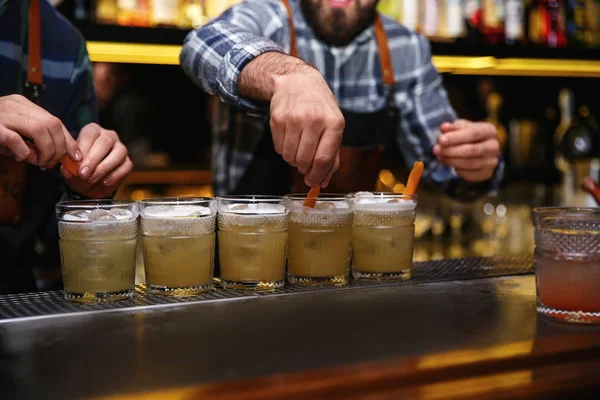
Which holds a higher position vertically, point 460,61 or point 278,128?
point 460,61

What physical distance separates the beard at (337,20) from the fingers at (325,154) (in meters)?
1.09

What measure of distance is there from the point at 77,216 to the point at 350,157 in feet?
3.79

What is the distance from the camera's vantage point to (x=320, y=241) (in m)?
1.40

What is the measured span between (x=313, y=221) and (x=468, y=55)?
1949mm

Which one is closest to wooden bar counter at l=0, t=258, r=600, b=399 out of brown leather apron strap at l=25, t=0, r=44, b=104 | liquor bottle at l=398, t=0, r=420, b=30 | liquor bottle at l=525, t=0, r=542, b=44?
brown leather apron strap at l=25, t=0, r=44, b=104

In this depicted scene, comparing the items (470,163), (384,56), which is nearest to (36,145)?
(470,163)

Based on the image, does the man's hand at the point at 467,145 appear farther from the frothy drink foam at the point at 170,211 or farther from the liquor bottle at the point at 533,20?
the liquor bottle at the point at 533,20

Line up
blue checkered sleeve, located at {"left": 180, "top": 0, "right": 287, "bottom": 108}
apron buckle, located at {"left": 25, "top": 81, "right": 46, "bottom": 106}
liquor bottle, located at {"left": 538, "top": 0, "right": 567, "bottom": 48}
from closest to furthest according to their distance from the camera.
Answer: blue checkered sleeve, located at {"left": 180, "top": 0, "right": 287, "bottom": 108} → apron buckle, located at {"left": 25, "top": 81, "right": 46, "bottom": 106} → liquor bottle, located at {"left": 538, "top": 0, "right": 567, "bottom": 48}

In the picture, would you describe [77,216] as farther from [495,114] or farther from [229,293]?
[495,114]

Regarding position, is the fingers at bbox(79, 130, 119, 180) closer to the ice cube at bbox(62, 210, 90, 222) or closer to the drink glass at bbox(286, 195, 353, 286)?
the ice cube at bbox(62, 210, 90, 222)

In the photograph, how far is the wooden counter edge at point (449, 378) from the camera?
80cm

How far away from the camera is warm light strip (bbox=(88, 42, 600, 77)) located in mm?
2610

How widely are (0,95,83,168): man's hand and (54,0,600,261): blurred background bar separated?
4.72 ft

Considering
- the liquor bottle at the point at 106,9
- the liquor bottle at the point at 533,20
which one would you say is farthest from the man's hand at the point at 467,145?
the liquor bottle at the point at 533,20
